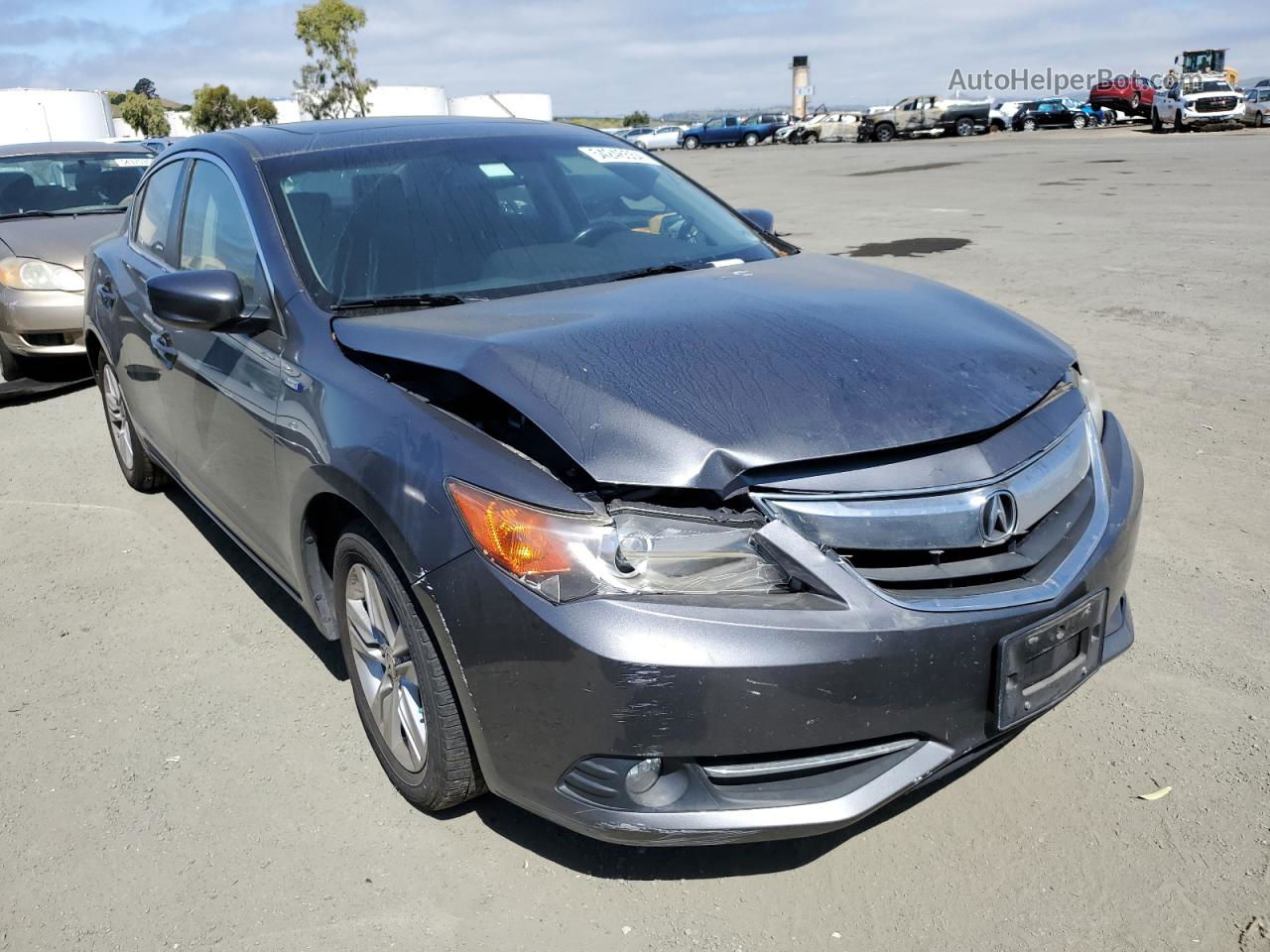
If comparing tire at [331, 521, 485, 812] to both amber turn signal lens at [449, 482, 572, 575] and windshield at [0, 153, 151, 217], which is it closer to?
amber turn signal lens at [449, 482, 572, 575]

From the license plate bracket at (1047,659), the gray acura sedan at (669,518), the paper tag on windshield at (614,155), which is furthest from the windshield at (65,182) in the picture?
the license plate bracket at (1047,659)

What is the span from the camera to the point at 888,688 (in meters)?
2.11

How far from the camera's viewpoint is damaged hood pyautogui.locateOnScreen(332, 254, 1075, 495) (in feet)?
7.20

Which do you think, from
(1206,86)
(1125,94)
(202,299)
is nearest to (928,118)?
(1125,94)

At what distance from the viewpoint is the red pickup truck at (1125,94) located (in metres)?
44.2

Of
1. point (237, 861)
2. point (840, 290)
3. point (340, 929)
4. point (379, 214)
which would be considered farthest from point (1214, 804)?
point (379, 214)

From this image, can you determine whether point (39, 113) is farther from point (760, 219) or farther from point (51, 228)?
point (760, 219)

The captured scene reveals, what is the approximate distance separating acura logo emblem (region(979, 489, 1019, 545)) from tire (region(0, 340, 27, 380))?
24.0 feet

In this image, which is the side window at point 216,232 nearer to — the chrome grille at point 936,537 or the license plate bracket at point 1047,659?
the chrome grille at point 936,537

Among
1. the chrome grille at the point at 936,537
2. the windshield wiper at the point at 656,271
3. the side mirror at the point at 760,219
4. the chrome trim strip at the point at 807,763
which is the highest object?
the side mirror at the point at 760,219

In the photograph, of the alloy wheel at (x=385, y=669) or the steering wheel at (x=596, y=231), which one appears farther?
the steering wheel at (x=596, y=231)

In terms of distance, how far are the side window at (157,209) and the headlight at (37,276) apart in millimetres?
3068

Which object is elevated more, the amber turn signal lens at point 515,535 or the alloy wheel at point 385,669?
the amber turn signal lens at point 515,535

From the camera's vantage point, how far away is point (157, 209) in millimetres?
4414
